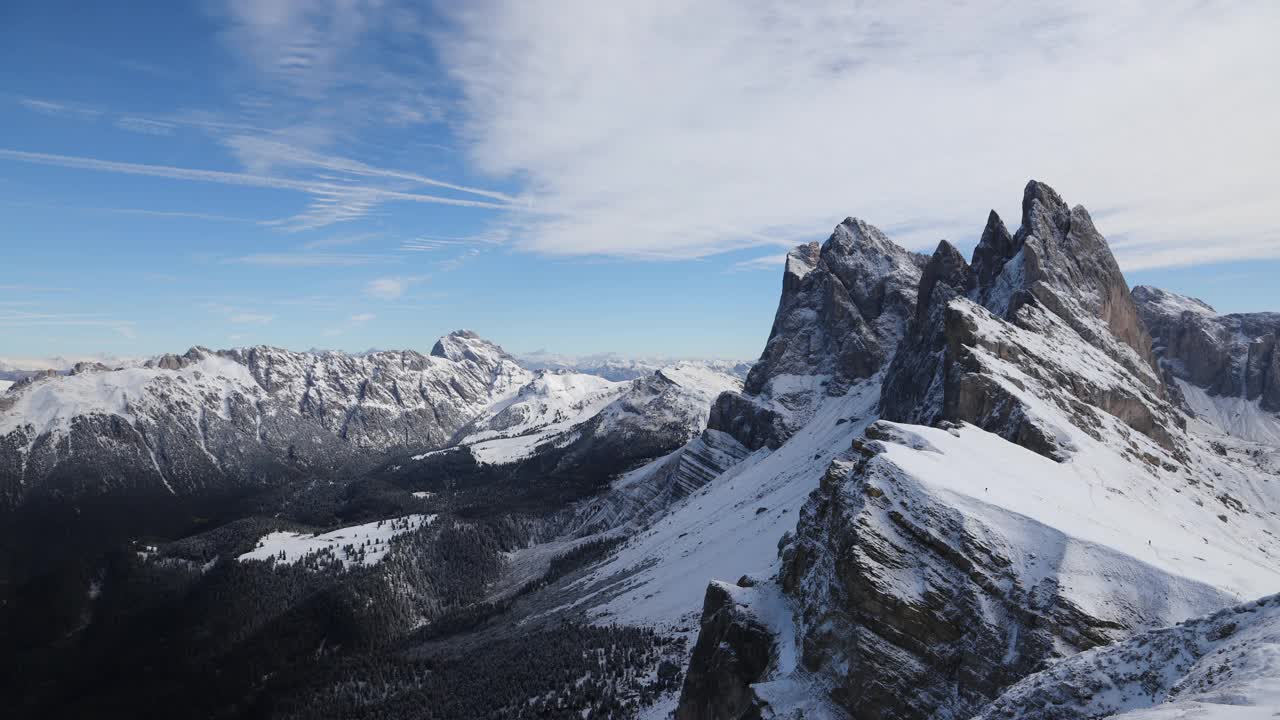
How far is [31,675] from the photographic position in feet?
574

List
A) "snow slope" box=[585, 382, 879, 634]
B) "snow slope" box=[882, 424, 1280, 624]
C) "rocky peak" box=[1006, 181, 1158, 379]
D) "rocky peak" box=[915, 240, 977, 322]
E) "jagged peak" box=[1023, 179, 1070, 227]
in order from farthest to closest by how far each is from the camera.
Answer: "rocky peak" box=[915, 240, 977, 322]
"jagged peak" box=[1023, 179, 1070, 227]
"snow slope" box=[585, 382, 879, 634]
"rocky peak" box=[1006, 181, 1158, 379]
"snow slope" box=[882, 424, 1280, 624]

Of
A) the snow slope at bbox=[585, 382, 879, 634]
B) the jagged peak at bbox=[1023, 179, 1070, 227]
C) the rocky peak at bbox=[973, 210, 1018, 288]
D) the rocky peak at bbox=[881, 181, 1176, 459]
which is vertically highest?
the jagged peak at bbox=[1023, 179, 1070, 227]

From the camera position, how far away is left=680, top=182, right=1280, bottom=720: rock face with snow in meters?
44.4

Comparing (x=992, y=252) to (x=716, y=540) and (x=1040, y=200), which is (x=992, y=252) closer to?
(x=1040, y=200)

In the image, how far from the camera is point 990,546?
47375 mm

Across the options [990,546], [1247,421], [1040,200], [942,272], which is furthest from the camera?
[1247,421]

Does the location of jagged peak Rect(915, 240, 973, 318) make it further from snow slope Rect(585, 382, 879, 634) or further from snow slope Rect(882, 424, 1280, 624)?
snow slope Rect(882, 424, 1280, 624)

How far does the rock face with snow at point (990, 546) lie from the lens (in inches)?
1747

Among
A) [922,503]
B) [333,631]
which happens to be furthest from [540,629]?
[922,503]

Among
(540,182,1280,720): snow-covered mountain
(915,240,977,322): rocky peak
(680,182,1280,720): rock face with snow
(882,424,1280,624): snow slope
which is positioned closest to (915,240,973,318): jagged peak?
(915,240,977,322): rocky peak

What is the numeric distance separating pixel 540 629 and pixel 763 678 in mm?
107583

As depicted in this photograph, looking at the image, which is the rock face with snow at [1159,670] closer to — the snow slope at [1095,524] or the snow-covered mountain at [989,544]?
the snow-covered mountain at [989,544]

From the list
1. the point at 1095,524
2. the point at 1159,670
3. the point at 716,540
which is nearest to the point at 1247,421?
the point at 716,540

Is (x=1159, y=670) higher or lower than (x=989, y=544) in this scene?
higher
